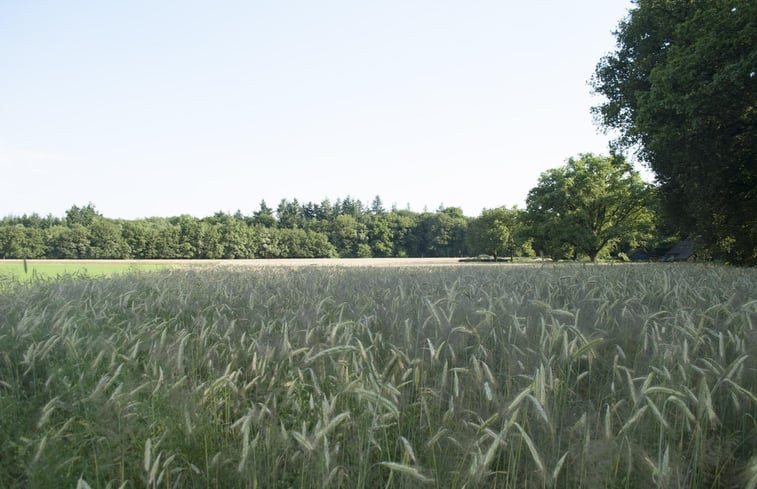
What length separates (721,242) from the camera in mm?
17219

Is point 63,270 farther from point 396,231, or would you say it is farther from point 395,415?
point 396,231

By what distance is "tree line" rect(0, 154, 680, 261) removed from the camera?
41.1m

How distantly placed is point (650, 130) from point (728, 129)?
2.24 m

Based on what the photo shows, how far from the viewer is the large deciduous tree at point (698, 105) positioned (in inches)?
494

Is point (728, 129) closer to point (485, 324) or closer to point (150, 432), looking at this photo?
point (485, 324)

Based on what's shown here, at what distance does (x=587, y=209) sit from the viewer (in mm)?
41969

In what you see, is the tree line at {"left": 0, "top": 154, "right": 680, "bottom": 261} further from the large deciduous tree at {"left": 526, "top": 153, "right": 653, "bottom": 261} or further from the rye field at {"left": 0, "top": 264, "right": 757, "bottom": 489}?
the rye field at {"left": 0, "top": 264, "right": 757, "bottom": 489}

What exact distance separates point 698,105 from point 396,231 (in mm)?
90816

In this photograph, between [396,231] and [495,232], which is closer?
[495,232]

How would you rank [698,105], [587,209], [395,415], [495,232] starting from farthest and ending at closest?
[495,232]
[587,209]
[698,105]
[395,415]

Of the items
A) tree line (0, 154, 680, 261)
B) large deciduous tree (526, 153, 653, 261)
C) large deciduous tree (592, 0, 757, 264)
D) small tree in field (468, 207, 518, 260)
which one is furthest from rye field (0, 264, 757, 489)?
small tree in field (468, 207, 518, 260)

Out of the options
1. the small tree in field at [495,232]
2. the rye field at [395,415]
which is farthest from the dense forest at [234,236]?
the rye field at [395,415]

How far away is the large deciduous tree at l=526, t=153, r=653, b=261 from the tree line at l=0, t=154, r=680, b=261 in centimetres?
9

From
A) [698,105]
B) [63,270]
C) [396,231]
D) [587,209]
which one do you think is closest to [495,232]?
[587,209]
